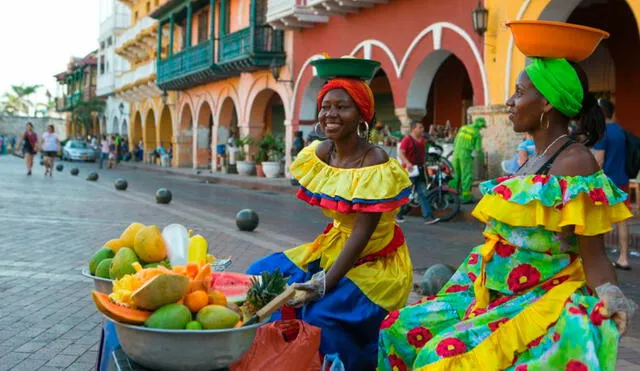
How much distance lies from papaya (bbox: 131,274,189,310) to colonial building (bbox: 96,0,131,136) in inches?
1920

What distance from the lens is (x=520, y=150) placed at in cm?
981

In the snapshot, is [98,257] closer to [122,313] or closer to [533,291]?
[122,313]

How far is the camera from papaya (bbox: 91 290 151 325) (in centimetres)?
243

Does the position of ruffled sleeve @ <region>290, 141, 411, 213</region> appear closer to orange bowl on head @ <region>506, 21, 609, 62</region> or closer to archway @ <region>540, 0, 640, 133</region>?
orange bowl on head @ <region>506, 21, 609, 62</region>

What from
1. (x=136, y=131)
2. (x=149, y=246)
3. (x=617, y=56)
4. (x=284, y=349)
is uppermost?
(x=617, y=56)

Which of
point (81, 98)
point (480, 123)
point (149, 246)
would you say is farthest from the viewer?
point (81, 98)

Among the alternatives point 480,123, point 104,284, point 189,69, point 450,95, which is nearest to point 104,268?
point 104,284

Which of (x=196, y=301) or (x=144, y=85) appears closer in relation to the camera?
(x=196, y=301)

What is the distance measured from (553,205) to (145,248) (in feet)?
5.23

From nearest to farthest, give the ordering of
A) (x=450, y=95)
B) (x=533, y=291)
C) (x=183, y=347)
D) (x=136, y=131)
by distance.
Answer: (x=183, y=347) → (x=533, y=291) → (x=450, y=95) → (x=136, y=131)

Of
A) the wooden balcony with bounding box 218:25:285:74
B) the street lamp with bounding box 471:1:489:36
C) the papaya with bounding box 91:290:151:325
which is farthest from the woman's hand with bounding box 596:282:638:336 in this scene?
the wooden balcony with bounding box 218:25:285:74

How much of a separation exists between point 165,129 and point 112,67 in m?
13.8

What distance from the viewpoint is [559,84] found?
2857mm

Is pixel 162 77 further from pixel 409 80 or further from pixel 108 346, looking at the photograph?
pixel 108 346
